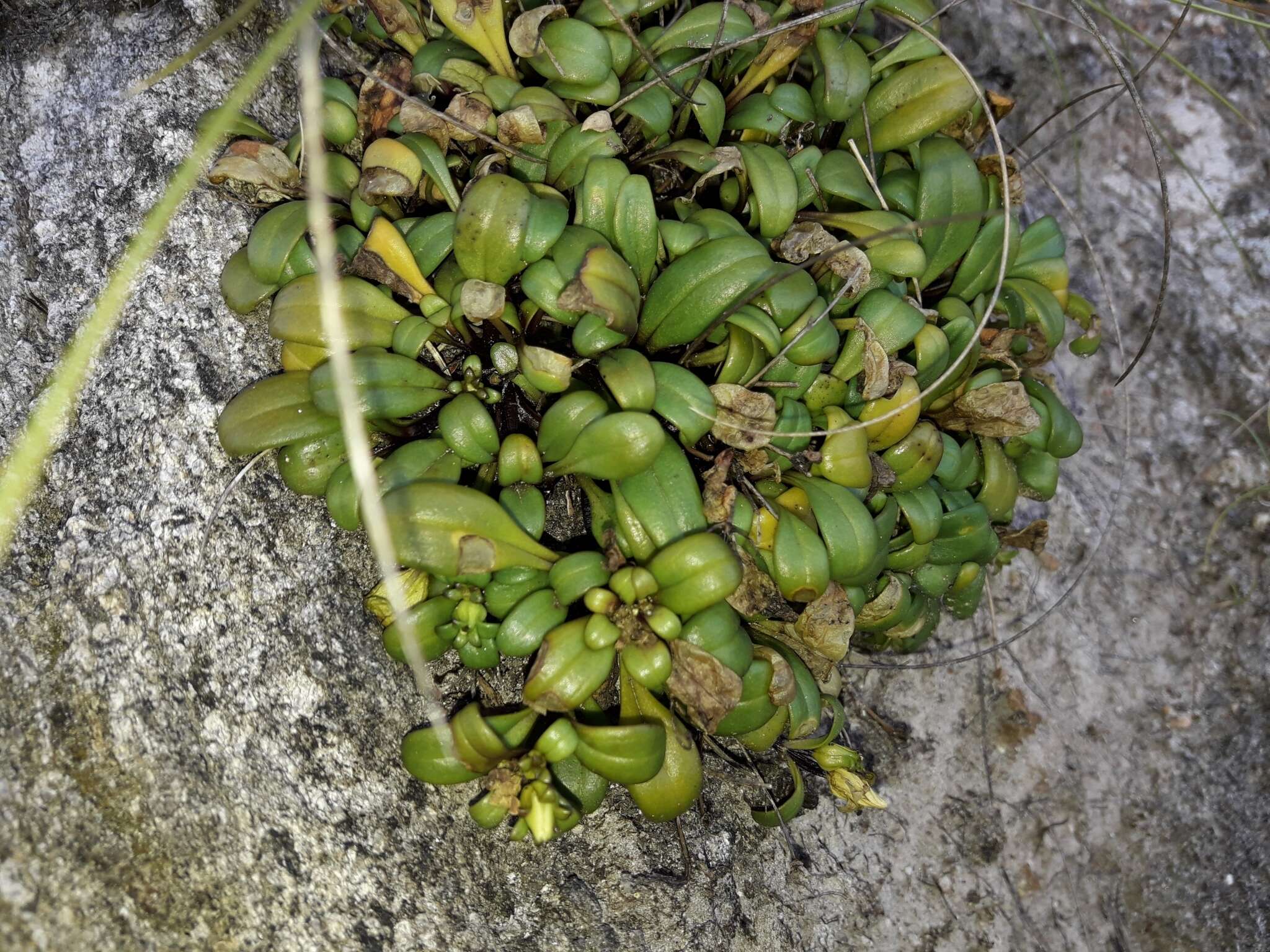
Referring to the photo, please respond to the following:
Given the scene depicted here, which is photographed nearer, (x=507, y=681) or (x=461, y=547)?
(x=461, y=547)

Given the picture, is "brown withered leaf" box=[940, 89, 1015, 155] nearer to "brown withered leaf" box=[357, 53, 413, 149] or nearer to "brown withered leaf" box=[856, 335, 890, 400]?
"brown withered leaf" box=[856, 335, 890, 400]

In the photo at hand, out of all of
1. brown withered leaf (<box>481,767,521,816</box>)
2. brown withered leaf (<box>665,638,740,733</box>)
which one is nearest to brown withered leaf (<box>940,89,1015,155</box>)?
brown withered leaf (<box>665,638,740,733</box>)

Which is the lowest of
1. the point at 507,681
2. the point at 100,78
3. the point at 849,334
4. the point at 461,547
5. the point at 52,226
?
the point at 507,681

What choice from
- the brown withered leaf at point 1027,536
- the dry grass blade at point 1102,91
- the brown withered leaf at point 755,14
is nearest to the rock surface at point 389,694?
the brown withered leaf at point 1027,536

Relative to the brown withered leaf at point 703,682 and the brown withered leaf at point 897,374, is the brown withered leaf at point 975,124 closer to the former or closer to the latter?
the brown withered leaf at point 897,374

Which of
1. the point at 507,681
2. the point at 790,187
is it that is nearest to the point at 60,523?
the point at 507,681

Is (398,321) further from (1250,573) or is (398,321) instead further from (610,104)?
(1250,573)

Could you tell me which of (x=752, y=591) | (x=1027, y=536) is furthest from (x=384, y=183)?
(x=1027, y=536)
